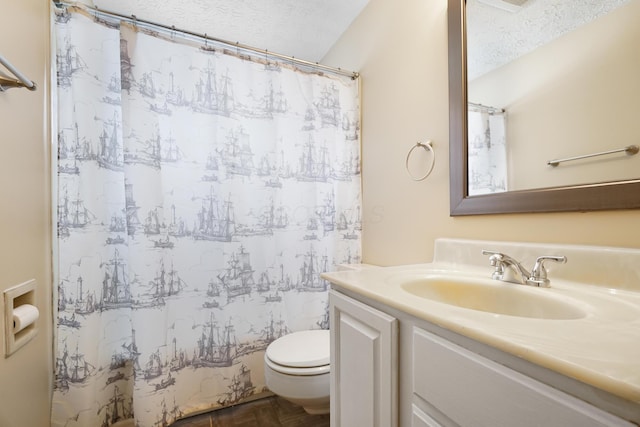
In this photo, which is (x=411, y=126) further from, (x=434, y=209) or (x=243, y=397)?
(x=243, y=397)

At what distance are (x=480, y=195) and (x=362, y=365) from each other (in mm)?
748

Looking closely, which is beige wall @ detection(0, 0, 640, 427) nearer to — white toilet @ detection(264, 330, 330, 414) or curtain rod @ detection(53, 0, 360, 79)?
curtain rod @ detection(53, 0, 360, 79)

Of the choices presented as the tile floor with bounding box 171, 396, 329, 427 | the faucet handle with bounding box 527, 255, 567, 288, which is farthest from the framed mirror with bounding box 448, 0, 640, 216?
the tile floor with bounding box 171, 396, 329, 427

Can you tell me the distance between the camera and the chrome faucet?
2.54 feet

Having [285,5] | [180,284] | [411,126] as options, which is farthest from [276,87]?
[180,284]

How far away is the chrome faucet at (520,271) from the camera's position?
2.54 feet

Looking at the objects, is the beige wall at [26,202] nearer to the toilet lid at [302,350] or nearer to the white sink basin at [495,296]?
the toilet lid at [302,350]

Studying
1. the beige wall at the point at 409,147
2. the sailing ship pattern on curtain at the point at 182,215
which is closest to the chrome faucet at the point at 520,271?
the beige wall at the point at 409,147

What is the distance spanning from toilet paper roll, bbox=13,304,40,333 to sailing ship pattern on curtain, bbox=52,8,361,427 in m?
0.40

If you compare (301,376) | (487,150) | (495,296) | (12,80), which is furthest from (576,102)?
(12,80)

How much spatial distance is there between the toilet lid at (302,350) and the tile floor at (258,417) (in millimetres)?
412

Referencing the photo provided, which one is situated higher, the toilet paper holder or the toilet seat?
the toilet paper holder

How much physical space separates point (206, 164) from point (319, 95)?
81cm

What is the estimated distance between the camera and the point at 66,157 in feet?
3.81
